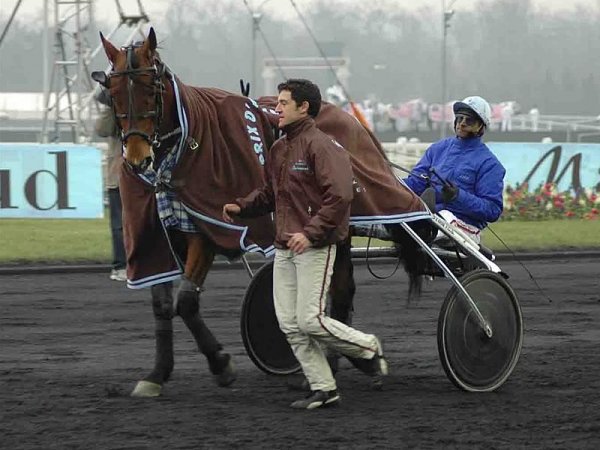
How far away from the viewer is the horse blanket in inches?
254

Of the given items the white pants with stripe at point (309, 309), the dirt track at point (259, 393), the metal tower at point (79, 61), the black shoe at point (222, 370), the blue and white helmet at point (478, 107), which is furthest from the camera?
the metal tower at point (79, 61)

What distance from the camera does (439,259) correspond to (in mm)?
6863

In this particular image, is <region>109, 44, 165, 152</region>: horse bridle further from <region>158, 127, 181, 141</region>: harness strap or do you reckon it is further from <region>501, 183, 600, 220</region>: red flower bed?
<region>501, 183, 600, 220</region>: red flower bed

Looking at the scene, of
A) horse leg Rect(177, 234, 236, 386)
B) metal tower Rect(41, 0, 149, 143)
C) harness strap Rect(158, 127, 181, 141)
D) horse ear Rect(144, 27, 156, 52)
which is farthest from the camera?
metal tower Rect(41, 0, 149, 143)

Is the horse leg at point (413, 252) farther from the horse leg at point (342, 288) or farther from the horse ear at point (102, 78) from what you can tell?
the horse ear at point (102, 78)

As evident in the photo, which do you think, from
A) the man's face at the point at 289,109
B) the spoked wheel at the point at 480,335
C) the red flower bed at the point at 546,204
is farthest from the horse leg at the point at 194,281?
the red flower bed at the point at 546,204

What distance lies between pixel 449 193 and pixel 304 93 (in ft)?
3.77

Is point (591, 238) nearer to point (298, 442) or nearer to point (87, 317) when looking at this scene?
point (87, 317)

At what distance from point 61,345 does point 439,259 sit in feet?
9.23

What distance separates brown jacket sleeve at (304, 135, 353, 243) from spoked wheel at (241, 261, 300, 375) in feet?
4.76

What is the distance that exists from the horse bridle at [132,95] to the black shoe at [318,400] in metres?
1.35

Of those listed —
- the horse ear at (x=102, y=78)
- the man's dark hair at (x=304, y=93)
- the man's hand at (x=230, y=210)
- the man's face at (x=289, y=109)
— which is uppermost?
the horse ear at (x=102, y=78)

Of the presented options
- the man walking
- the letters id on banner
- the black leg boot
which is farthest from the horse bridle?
the letters id on banner

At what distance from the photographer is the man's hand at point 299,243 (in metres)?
5.94
